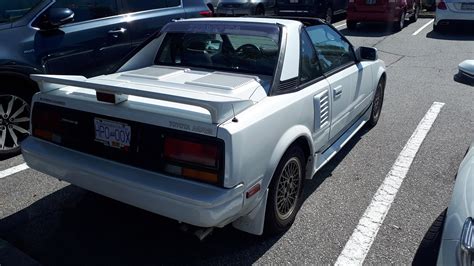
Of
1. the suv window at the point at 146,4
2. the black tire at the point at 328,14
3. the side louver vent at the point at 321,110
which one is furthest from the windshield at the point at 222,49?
the black tire at the point at 328,14

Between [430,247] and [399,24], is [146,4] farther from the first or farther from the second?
[399,24]

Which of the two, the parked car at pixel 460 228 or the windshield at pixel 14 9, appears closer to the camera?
the parked car at pixel 460 228

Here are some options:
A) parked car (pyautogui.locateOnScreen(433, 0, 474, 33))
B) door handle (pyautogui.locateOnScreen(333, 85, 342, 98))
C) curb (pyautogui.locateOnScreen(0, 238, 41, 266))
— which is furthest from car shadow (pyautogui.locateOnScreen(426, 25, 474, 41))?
curb (pyautogui.locateOnScreen(0, 238, 41, 266))

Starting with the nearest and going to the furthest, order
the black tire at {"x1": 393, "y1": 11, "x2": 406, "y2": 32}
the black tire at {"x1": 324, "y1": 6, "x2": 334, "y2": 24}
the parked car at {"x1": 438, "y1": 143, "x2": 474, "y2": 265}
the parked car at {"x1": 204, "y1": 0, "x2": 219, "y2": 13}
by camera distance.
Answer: the parked car at {"x1": 438, "y1": 143, "x2": 474, "y2": 265} → the parked car at {"x1": 204, "y1": 0, "x2": 219, "y2": 13} → the black tire at {"x1": 393, "y1": 11, "x2": 406, "y2": 32} → the black tire at {"x1": 324, "y1": 6, "x2": 334, "y2": 24}

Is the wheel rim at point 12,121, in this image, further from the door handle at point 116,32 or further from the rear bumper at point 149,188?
the rear bumper at point 149,188

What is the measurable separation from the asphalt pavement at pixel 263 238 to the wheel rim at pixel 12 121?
0.64 ft

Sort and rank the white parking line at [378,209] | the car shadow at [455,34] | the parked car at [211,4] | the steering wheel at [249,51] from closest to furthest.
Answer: the white parking line at [378,209] → the steering wheel at [249,51] → the parked car at [211,4] → the car shadow at [455,34]

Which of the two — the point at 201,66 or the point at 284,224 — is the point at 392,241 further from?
the point at 201,66

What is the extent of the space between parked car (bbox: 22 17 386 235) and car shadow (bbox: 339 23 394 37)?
9.71 metres

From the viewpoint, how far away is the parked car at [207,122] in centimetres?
232

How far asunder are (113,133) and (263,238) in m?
1.25

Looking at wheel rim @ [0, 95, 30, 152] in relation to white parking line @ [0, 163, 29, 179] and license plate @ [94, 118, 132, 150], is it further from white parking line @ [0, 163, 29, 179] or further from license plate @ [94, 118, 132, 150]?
license plate @ [94, 118, 132, 150]

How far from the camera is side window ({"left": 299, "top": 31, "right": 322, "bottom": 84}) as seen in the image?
318 cm

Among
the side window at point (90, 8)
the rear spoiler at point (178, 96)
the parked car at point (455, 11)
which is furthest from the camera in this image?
the parked car at point (455, 11)
